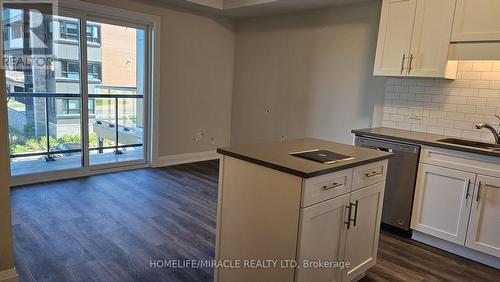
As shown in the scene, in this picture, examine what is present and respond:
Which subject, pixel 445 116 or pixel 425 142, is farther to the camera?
pixel 445 116

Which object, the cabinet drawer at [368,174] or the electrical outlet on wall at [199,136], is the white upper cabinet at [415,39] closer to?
the cabinet drawer at [368,174]

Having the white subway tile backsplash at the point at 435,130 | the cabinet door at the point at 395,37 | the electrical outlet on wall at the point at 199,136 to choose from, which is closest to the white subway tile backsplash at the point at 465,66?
the cabinet door at the point at 395,37

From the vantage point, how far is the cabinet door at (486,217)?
2623mm

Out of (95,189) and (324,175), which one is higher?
(324,175)

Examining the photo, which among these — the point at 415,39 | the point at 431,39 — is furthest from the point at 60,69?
the point at 431,39

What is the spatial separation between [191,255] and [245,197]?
0.95 m

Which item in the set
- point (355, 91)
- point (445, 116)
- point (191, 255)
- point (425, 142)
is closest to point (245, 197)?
point (191, 255)

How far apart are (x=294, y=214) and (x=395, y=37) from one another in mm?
2393

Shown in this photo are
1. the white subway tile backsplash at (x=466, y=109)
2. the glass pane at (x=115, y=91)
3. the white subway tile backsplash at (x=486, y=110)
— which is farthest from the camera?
the glass pane at (x=115, y=91)

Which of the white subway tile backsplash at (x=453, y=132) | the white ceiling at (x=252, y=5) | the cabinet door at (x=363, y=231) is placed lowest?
the cabinet door at (x=363, y=231)

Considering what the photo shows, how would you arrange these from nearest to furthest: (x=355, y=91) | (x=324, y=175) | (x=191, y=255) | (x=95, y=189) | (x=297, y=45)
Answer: (x=324, y=175) → (x=191, y=255) → (x=95, y=189) → (x=355, y=91) → (x=297, y=45)

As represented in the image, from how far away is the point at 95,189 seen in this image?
13.1 feet

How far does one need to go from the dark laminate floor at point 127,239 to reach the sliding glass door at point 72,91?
529mm

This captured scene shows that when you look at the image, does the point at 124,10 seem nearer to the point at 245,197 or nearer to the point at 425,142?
the point at 245,197
